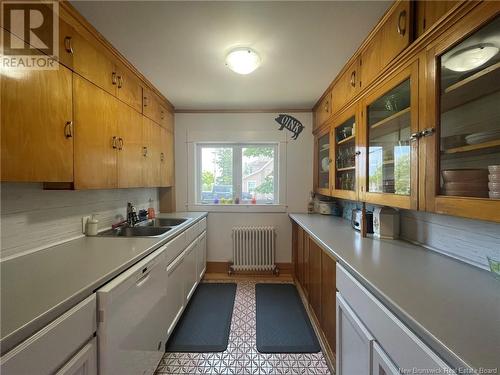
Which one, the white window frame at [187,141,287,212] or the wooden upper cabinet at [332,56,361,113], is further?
the white window frame at [187,141,287,212]

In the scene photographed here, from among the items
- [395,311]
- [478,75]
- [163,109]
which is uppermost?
[163,109]

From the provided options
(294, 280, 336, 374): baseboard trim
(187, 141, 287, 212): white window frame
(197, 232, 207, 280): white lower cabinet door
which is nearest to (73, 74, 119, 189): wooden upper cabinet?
(197, 232, 207, 280): white lower cabinet door

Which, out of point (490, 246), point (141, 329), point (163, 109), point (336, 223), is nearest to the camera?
point (490, 246)

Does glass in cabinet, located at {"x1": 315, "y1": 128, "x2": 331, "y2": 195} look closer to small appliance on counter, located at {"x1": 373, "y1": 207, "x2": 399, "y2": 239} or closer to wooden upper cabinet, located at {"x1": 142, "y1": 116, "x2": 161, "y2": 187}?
small appliance on counter, located at {"x1": 373, "y1": 207, "x2": 399, "y2": 239}

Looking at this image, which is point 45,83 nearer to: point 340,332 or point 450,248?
point 340,332

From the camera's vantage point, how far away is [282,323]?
2.07 m

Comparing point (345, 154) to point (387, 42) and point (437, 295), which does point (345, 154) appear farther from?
point (437, 295)

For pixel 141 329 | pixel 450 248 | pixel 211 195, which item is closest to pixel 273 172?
pixel 211 195

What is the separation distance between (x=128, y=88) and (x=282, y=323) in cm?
250

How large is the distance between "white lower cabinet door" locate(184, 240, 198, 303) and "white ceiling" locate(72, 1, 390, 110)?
1.70 m

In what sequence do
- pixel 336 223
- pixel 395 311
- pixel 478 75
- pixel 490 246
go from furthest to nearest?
pixel 336 223, pixel 490 246, pixel 478 75, pixel 395 311

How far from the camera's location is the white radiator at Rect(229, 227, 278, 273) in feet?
9.98

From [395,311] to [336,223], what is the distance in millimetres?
1554

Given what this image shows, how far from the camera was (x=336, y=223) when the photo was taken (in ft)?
7.55
